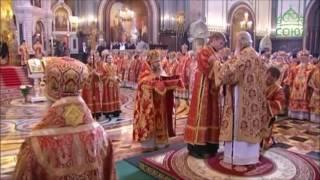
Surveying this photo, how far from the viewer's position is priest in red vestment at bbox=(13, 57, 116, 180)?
1660 mm

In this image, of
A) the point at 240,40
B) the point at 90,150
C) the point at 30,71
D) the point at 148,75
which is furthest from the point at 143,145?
the point at 30,71

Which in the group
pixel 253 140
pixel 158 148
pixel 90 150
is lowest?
pixel 158 148

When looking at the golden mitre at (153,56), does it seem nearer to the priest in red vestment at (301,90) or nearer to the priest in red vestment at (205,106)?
the priest in red vestment at (205,106)

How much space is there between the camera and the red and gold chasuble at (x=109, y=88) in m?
8.04

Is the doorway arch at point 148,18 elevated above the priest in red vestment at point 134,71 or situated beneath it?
elevated above

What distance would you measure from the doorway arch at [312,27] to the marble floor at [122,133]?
13.7 meters

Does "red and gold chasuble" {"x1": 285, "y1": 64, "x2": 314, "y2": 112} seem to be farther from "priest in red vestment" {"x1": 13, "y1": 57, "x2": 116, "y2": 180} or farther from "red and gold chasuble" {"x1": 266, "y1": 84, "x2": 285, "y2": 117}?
"priest in red vestment" {"x1": 13, "y1": 57, "x2": 116, "y2": 180}

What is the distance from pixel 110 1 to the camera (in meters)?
22.8

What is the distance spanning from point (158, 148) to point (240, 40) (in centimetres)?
232

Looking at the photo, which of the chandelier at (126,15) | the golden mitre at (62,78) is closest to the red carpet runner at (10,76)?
the chandelier at (126,15)

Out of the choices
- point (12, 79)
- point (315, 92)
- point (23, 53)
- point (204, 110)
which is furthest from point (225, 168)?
point (23, 53)

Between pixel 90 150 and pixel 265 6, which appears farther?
pixel 265 6

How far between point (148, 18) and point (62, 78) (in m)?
22.1

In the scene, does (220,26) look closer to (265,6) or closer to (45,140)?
(265,6)
